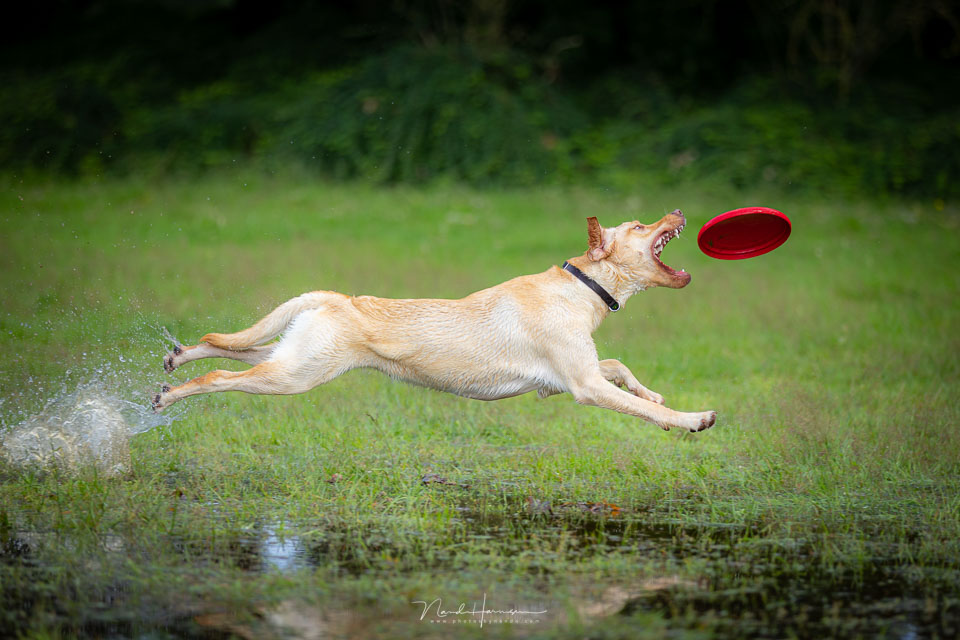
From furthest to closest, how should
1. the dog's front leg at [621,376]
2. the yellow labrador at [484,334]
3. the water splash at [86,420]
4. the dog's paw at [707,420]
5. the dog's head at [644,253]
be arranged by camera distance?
the dog's front leg at [621,376] < the water splash at [86,420] < the dog's head at [644,253] < the yellow labrador at [484,334] < the dog's paw at [707,420]

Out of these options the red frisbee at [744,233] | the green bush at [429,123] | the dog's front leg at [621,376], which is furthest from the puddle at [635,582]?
the green bush at [429,123]

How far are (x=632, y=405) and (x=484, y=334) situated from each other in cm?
95

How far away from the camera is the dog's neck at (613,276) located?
6.28 m

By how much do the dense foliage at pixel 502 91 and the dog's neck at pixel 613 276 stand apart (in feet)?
41.4

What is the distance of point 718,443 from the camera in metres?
7.18

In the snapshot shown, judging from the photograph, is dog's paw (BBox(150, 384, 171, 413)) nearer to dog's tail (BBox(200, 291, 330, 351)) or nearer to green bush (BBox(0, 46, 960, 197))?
dog's tail (BBox(200, 291, 330, 351))

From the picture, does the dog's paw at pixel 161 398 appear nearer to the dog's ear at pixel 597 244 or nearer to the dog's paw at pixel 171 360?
the dog's paw at pixel 171 360

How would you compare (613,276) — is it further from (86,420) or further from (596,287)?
(86,420)

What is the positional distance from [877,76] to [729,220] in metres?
17.1

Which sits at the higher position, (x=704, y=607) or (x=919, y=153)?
(x=919, y=153)

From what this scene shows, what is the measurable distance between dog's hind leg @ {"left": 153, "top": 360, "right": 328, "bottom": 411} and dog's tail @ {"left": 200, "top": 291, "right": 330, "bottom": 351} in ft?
0.97

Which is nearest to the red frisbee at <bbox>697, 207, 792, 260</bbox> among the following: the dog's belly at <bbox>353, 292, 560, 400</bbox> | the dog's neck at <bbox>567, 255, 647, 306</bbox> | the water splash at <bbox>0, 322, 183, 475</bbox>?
the dog's neck at <bbox>567, 255, 647, 306</bbox>

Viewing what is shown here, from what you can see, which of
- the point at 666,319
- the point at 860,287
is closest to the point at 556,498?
the point at 666,319

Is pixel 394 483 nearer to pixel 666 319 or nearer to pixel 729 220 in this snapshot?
pixel 729 220
